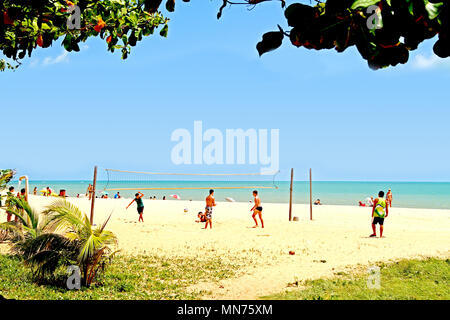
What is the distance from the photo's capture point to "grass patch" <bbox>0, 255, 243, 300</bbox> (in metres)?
7.04

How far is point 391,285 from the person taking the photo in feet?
25.0

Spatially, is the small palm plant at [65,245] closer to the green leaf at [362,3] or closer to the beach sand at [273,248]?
the beach sand at [273,248]

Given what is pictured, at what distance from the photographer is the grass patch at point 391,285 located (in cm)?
680

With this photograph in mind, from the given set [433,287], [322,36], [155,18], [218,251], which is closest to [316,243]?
[218,251]

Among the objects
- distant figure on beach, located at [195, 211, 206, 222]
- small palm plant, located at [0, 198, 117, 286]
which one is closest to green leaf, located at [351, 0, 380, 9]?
small palm plant, located at [0, 198, 117, 286]

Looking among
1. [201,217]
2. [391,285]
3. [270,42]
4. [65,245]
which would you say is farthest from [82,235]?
[201,217]

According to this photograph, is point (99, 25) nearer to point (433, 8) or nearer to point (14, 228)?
point (433, 8)

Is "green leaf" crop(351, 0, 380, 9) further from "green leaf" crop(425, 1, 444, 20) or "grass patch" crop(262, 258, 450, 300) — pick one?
"grass patch" crop(262, 258, 450, 300)

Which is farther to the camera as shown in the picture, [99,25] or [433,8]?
[99,25]

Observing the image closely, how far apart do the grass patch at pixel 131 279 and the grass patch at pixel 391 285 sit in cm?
202

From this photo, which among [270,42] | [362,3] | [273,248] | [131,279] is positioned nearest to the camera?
[362,3]

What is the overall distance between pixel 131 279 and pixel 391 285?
531cm

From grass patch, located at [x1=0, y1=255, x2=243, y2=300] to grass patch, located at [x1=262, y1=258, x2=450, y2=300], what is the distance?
2.02 m
